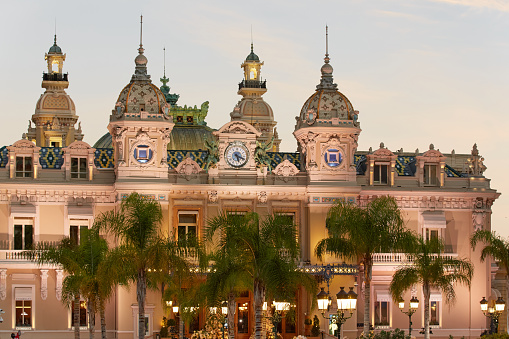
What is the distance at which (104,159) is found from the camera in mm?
84750

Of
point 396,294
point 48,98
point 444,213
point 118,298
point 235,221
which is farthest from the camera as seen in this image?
point 48,98

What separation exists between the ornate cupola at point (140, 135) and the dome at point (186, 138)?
14.5 meters

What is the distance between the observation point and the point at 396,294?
241ft

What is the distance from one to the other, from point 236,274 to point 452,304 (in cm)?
2741

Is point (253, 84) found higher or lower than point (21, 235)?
higher

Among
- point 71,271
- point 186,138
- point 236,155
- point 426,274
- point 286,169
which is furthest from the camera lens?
point 186,138

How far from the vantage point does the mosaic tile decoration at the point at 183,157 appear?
85.0m

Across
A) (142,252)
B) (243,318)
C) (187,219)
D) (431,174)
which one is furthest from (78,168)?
(431,174)

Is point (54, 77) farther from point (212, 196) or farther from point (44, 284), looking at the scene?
point (44, 284)

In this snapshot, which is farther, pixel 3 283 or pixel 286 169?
pixel 286 169

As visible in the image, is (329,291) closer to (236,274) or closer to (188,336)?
(188,336)

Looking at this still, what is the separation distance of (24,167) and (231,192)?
1354 centimetres

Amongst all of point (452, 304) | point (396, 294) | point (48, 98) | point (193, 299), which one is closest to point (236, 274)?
point (193, 299)

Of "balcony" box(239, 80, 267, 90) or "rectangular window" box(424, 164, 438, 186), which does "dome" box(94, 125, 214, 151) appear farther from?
"rectangular window" box(424, 164, 438, 186)
